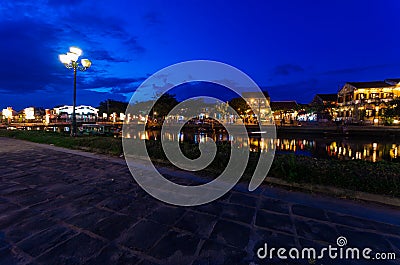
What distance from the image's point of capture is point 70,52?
10.1 meters

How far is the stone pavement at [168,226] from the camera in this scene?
2004 mm

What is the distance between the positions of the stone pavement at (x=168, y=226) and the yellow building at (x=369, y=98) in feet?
123

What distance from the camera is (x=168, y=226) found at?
2521mm

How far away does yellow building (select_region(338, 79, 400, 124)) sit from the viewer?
32.8 m

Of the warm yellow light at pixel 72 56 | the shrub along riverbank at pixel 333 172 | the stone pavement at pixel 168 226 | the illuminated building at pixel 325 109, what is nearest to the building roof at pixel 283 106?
the illuminated building at pixel 325 109

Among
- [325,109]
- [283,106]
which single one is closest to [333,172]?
[325,109]

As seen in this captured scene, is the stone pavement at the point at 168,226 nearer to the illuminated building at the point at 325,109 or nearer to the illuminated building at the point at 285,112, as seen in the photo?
the illuminated building at the point at 325,109

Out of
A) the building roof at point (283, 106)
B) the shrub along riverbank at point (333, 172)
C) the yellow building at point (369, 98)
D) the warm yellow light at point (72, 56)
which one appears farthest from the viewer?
the building roof at point (283, 106)

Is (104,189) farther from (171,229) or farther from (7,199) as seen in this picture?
(171,229)

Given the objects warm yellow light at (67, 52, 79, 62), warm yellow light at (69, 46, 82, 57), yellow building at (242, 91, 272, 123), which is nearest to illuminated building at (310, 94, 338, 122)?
yellow building at (242, 91, 272, 123)

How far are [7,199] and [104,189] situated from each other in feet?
4.86

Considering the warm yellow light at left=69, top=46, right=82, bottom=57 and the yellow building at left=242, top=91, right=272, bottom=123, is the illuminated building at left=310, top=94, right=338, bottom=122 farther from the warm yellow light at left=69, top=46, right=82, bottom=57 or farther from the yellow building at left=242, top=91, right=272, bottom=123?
the warm yellow light at left=69, top=46, right=82, bottom=57

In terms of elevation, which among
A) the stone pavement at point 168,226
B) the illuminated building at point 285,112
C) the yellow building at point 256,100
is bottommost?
the stone pavement at point 168,226

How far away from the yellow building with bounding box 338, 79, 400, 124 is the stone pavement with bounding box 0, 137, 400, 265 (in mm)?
37547
